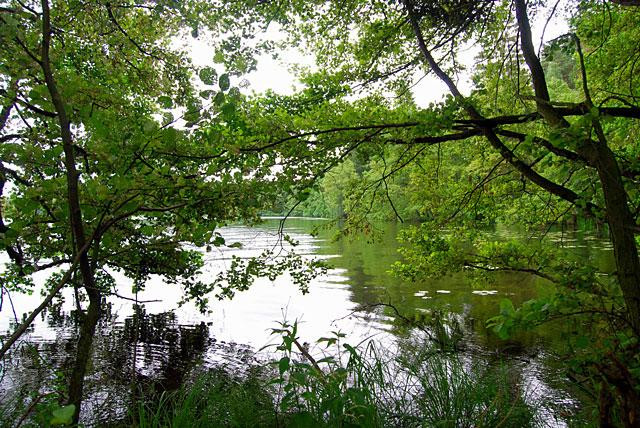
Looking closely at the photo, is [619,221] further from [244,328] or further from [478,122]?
[244,328]

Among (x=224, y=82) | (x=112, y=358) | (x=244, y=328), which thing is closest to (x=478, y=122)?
(x=224, y=82)

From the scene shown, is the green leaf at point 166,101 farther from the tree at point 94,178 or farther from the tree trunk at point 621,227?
the tree trunk at point 621,227

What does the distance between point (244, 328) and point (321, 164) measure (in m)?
7.39

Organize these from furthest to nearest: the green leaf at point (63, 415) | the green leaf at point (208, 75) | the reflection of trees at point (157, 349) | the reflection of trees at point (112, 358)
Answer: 1. the reflection of trees at point (157, 349)
2. the reflection of trees at point (112, 358)
3. the green leaf at point (208, 75)
4. the green leaf at point (63, 415)

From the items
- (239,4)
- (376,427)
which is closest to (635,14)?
(239,4)

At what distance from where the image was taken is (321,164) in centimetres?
398

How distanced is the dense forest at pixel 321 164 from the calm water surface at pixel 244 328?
29.0 inches

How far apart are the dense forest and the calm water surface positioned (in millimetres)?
736

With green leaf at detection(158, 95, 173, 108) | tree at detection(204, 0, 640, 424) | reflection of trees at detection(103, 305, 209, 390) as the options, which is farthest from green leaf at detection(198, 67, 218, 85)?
reflection of trees at detection(103, 305, 209, 390)

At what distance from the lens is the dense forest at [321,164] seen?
1.72 meters

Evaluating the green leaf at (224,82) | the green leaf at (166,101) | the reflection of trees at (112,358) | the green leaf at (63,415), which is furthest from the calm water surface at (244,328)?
the green leaf at (63,415)

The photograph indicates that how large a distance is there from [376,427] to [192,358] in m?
6.06

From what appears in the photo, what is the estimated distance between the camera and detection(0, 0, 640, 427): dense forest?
1718 mm

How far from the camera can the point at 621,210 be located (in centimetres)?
282
